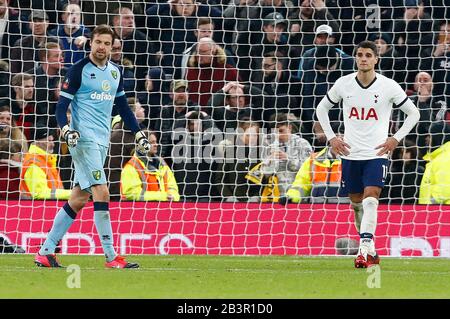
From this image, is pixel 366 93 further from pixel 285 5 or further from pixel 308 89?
pixel 285 5

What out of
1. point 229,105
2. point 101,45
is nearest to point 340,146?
point 101,45

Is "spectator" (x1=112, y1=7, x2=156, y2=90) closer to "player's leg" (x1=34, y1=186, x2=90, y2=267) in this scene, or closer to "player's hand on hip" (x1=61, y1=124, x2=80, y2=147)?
"player's leg" (x1=34, y1=186, x2=90, y2=267)

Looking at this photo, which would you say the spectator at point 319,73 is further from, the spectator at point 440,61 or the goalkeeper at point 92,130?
the goalkeeper at point 92,130

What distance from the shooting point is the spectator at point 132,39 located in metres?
15.9

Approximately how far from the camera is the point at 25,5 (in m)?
16.3

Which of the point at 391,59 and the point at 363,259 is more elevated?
the point at 391,59

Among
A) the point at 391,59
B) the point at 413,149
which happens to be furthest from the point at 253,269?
the point at 391,59

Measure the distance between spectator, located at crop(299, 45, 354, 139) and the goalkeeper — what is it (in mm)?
5382

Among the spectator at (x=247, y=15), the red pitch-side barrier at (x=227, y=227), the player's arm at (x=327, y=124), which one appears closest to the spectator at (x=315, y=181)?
the red pitch-side barrier at (x=227, y=227)

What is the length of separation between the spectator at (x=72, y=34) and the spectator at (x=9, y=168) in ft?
5.11

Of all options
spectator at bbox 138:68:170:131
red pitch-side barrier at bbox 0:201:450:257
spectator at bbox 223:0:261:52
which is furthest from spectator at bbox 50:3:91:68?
red pitch-side barrier at bbox 0:201:450:257

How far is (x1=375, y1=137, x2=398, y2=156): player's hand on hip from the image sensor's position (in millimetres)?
10957

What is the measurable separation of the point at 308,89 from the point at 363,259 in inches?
209

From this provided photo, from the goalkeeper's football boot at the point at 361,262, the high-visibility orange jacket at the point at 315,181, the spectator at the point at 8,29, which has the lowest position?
the goalkeeper's football boot at the point at 361,262
